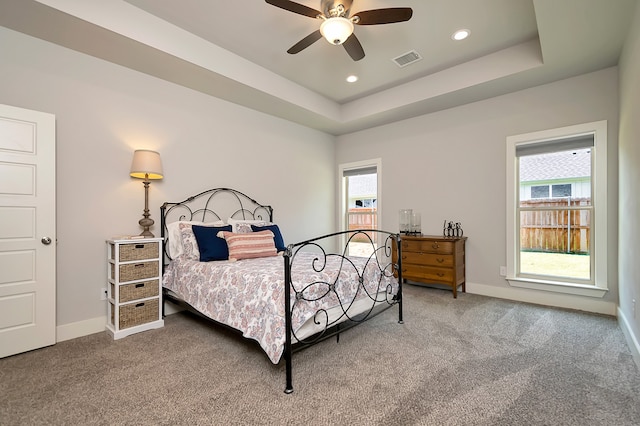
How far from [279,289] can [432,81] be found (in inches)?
134

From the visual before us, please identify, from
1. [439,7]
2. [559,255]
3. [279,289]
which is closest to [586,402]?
[279,289]

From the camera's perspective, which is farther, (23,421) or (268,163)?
(268,163)

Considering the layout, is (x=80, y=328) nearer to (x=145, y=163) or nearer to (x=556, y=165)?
(x=145, y=163)

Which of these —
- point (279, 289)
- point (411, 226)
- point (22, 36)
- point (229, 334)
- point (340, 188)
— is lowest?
point (229, 334)

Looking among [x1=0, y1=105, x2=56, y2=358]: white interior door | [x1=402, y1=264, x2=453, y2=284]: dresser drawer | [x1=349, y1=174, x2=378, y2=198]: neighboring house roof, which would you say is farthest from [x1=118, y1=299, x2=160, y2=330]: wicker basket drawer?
[x1=349, y1=174, x2=378, y2=198]: neighboring house roof

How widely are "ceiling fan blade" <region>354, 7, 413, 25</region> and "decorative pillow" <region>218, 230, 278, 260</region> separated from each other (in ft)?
7.51

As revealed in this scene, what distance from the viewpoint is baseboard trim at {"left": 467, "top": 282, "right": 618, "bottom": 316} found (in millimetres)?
3232

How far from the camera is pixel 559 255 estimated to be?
3.62 m

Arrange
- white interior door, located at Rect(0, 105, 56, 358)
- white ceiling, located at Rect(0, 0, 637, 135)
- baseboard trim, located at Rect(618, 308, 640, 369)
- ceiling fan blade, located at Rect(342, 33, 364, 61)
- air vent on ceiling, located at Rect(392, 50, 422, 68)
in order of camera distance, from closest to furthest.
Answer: baseboard trim, located at Rect(618, 308, 640, 369), white interior door, located at Rect(0, 105, 56, 358), white ceiling, located at Rect(0, 0, 637, 135), ceiling fan blade, located at Rect(342, 33, 364, 61), air vent on ceiling, located at Rect(392, 50, 422, 68)

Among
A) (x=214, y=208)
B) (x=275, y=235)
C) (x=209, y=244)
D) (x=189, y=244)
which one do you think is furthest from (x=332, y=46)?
(x=189, y=244)

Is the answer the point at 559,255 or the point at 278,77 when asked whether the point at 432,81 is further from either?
the point at 559,255

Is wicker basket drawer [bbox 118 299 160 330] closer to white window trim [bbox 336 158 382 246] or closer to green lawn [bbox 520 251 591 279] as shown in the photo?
white window trim [bbox 336 158 382 246]

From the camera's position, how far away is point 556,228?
3639 millimetres

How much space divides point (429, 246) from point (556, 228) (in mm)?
1473
